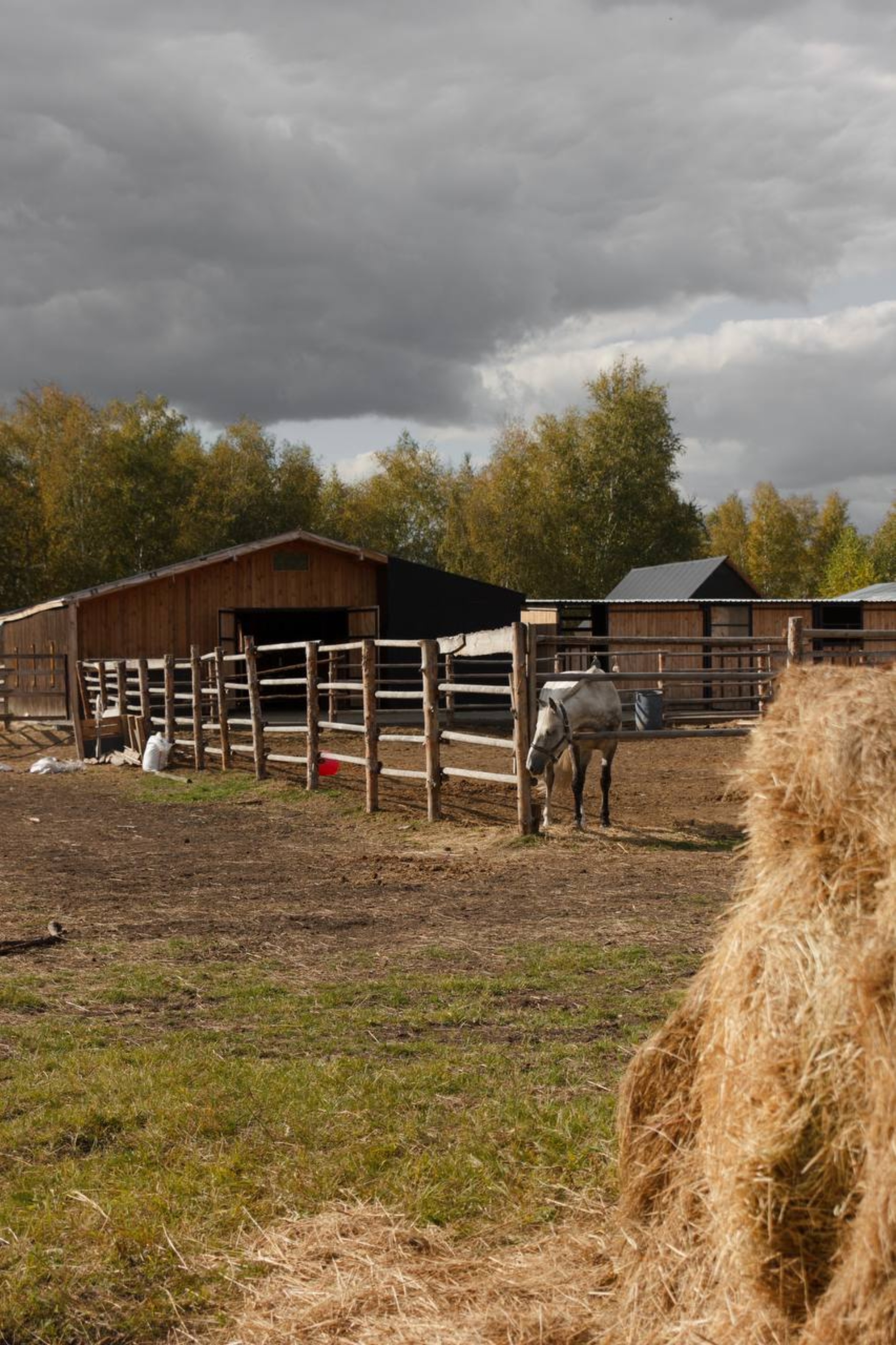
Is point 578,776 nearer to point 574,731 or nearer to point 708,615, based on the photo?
point 574,731

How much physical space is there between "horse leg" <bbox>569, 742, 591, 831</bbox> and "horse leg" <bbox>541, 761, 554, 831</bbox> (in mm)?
205

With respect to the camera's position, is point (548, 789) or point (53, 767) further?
point (53, 767)

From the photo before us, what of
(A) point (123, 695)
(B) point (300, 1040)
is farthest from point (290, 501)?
(B) point (300, 1040)

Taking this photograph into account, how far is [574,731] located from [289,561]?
603 inches

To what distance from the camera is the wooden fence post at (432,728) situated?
37.6ft

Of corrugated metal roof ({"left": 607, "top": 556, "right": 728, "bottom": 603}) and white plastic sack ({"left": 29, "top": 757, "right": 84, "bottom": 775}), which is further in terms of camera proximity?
corrugated metal roof ({"left": 607, "top": 556, "right": 728, "bottom": 603})

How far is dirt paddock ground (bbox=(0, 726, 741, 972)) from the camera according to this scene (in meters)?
7.04

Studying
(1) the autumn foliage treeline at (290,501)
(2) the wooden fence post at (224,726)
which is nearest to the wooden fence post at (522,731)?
(2) the wooden fence post at (224,726)

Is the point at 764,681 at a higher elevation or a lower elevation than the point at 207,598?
lower

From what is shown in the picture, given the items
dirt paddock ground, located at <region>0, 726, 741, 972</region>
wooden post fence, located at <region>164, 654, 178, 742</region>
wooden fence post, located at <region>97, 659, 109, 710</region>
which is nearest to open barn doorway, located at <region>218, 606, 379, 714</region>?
wooden fence post, located at <region>97, 659, 109, 710</region>

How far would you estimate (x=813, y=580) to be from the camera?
203ft

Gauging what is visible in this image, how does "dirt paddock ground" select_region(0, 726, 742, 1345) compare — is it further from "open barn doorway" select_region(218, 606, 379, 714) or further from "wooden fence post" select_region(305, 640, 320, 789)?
"open barn doorway" select_region(218, 606, 379, 714)

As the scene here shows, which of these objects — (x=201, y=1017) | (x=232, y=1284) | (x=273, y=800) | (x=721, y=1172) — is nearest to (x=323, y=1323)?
(x=232, y=1284)

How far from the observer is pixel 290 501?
52.4 metres
